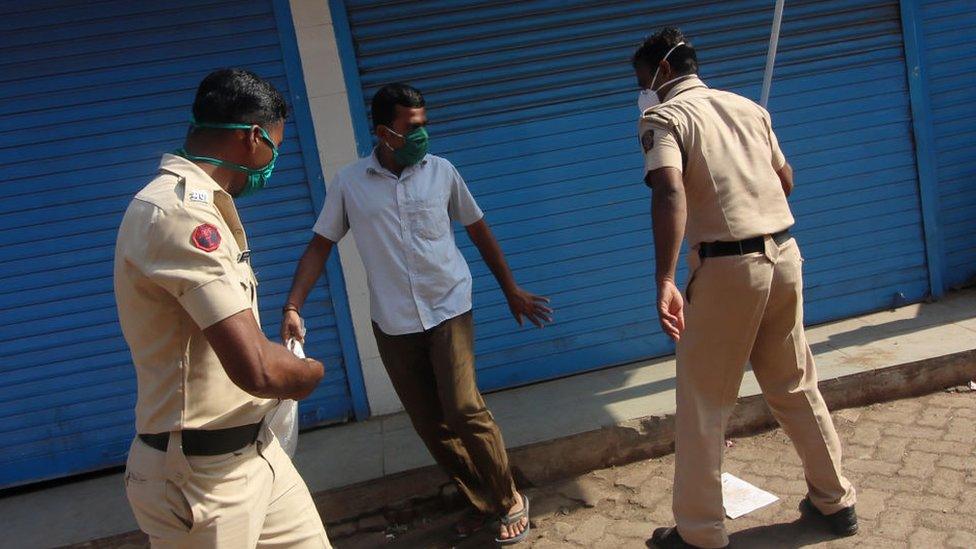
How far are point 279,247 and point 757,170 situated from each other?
280 cm

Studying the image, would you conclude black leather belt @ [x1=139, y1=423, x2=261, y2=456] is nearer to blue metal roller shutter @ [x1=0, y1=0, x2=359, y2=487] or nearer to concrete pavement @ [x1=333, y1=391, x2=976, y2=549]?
concrete pavement @ [x1=333, y1=391, x2=976, y2=549]

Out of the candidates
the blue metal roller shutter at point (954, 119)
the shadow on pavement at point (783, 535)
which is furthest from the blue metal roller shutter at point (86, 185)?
the blue metal roller shutter at point (954, 119)

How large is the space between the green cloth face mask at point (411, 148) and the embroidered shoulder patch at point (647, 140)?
944 mm

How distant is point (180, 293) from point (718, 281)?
184 cm

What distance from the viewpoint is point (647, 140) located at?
2697mm

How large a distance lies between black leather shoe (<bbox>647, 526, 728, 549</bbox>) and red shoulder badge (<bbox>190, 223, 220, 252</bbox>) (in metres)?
2.14

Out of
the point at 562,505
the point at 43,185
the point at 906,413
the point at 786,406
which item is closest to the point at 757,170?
the point at 786,406

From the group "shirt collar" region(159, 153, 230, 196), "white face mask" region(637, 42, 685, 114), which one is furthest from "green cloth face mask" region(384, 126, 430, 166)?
"shirt collar" region(159, 153, 230, 196)

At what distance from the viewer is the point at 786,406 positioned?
2.92 metres

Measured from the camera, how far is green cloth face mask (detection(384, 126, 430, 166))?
3.14 meters

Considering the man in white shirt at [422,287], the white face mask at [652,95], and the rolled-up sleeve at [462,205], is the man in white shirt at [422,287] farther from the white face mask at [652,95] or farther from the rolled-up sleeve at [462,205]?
the white face mask at [652,95]

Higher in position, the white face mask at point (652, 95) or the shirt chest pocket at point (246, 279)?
the white face mask at point (652, 95)

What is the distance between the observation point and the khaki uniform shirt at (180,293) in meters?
1.67

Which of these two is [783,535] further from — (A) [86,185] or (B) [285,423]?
(A) [86,185]
